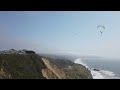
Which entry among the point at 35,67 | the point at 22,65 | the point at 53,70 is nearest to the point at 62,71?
the point at 53,70

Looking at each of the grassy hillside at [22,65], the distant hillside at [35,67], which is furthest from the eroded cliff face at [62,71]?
the grassy hillside at [22,65]

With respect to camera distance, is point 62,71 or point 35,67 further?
point 62,71

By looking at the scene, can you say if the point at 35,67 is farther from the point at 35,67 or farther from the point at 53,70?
the point at 53,70

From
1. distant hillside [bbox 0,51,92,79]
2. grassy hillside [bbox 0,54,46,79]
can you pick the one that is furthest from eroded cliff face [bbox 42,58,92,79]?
grassy hillside [bbox 0,54,46,79]

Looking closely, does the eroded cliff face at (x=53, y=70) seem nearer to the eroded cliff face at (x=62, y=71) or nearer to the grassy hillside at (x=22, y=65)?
the eroded cliff face at (x=62, y=71)
